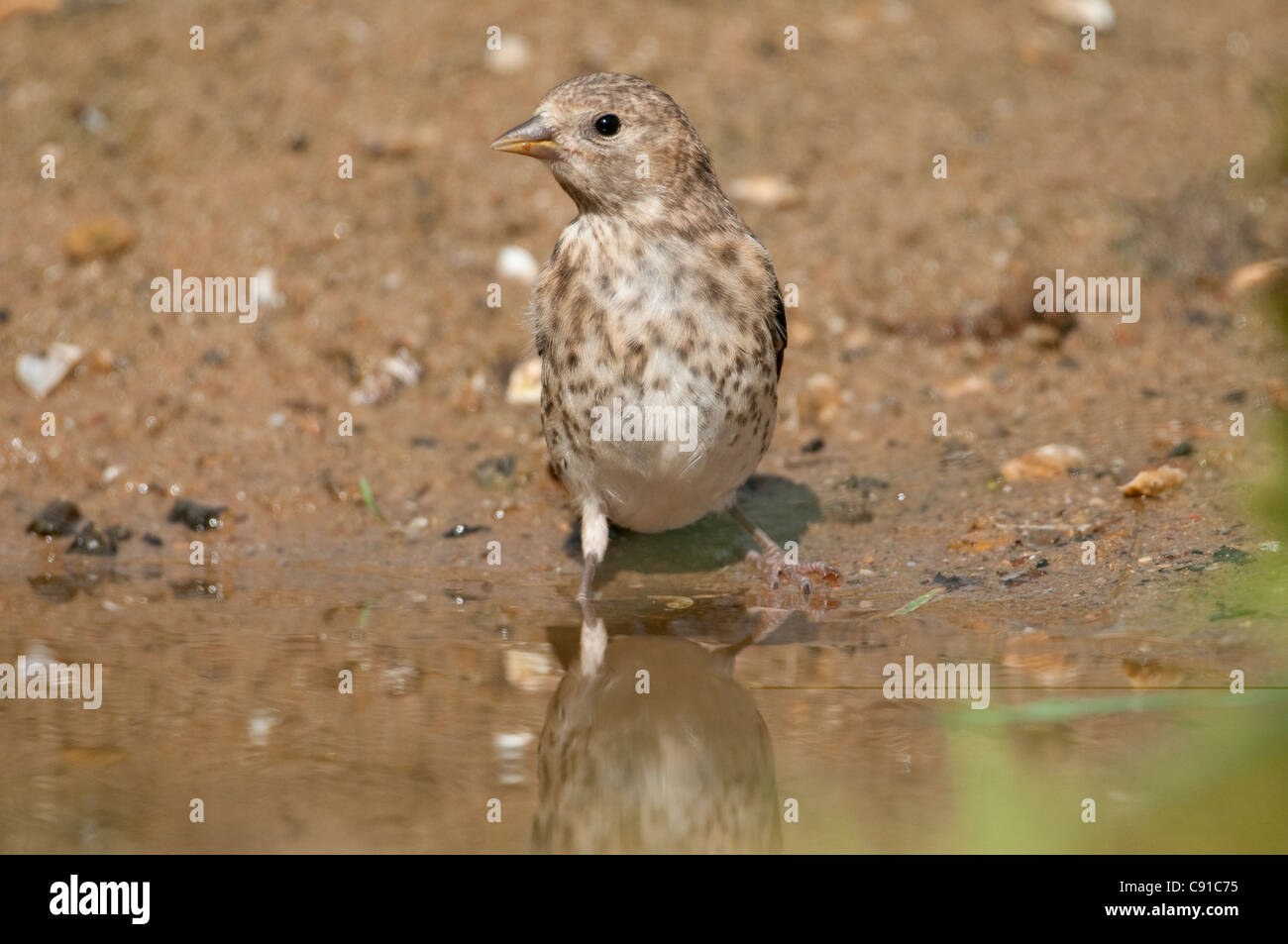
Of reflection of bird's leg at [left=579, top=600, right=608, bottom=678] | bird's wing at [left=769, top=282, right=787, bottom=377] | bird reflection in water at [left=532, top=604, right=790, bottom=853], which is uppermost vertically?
bird's wing at [left=769, top=282, right=787, bottom=377]

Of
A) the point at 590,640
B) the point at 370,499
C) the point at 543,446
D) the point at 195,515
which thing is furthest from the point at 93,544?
the point at 590,640

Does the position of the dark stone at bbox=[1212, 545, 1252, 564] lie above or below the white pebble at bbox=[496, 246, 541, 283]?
below

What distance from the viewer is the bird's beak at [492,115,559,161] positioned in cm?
456

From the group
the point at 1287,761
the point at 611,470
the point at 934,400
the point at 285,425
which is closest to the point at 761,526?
the point at 611,470

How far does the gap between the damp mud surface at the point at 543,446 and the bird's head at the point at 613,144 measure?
68 centimetres

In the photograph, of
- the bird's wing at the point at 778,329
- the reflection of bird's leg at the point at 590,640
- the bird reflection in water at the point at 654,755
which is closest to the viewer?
the bird reflection in water at the point at 654,755

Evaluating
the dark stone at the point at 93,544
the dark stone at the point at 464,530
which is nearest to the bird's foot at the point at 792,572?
the dark stone at the point at 464,530

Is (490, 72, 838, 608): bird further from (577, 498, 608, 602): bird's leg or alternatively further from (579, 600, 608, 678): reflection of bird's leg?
(579, 600, 608, 678): reflection of bird's leg

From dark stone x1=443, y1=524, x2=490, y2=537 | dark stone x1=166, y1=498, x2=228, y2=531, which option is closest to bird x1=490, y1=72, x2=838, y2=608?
dark stone x1=443, y1=524, x2=490, y2=537

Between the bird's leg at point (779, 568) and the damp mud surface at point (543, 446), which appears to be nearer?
the damp mud surface at point (543, 446)

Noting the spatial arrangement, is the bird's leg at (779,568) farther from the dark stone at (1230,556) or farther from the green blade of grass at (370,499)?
the green blade of grass at (370,499)

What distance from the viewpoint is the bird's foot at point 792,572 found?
191 inches

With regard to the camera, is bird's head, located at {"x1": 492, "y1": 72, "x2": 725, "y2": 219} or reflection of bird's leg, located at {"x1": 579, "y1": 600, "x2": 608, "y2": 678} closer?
reflection of bird's leg, located at {"x1": 579, "y1": 600, "x2": 608, "y2": 678}

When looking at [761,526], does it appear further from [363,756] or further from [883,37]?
[883,37]
